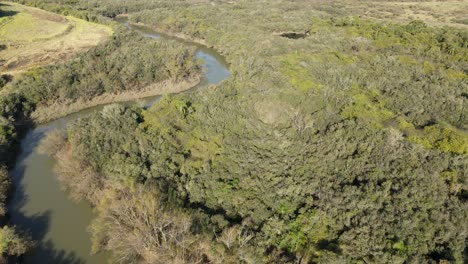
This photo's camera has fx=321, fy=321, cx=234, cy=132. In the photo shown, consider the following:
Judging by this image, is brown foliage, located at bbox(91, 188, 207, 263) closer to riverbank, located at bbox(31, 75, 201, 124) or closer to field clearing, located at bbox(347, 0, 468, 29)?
riverbank, located at bbox(31, 75, 201, 124)

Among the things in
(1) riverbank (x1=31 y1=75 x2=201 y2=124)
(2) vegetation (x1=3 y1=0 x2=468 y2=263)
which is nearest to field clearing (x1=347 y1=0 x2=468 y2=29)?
(2) vegetation (x1=3 y1=0 x2=468 y2=263)

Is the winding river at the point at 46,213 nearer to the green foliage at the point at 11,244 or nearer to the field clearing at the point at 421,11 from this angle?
the green foliage at the point at 11,244

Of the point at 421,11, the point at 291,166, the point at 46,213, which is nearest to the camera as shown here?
the point at 46,213

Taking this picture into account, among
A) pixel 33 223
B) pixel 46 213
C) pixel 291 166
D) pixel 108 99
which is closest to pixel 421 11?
pixel 291 166

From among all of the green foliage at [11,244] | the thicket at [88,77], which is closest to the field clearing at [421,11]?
the thicket at [88,77]

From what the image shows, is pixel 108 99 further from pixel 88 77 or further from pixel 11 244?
pixel 11 244
